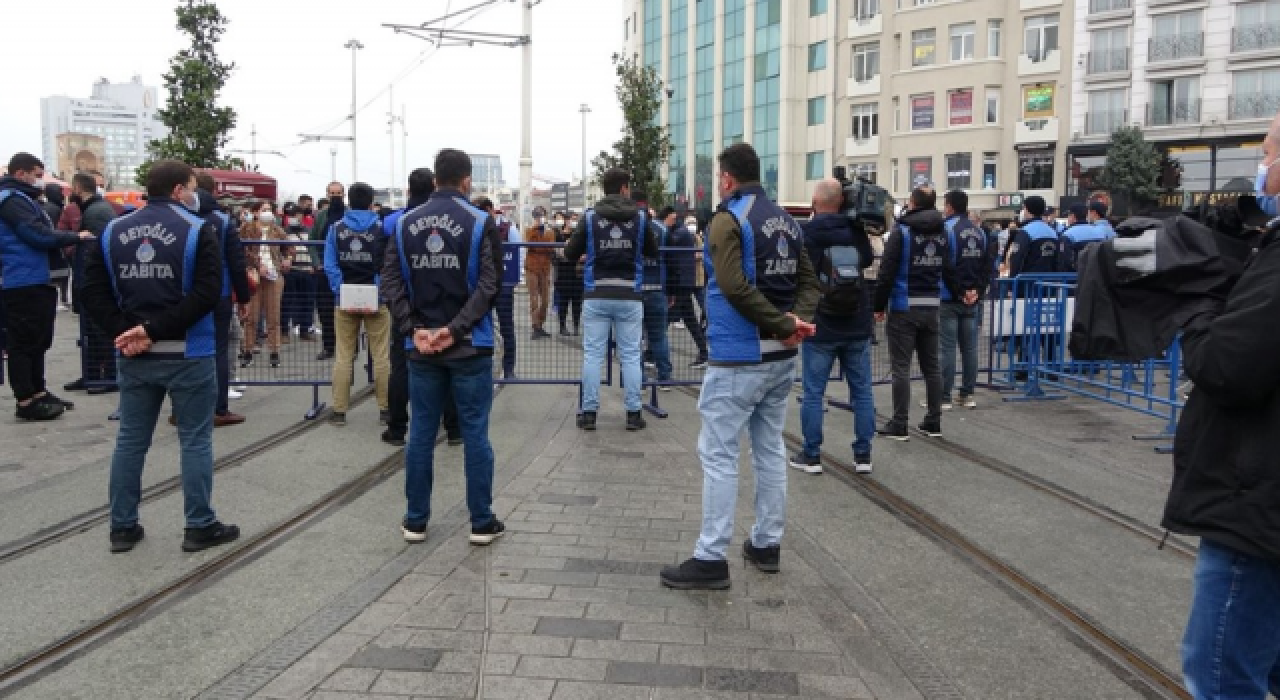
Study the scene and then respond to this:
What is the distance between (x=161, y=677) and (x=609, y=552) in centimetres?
223

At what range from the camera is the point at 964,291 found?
9.19 metres

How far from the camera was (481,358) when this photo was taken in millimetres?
5172

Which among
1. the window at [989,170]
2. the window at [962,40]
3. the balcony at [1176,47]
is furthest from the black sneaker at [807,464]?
the window at [962,40]

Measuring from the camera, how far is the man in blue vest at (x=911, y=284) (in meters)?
7.62

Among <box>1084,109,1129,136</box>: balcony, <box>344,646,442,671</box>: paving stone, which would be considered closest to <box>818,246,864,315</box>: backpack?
<box>344,646,442,671</box>: paving stone

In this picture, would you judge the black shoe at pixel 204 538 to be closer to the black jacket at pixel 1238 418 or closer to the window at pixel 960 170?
the black jacket at pixel 1238 418

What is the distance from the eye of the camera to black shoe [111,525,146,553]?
5073 millimetres

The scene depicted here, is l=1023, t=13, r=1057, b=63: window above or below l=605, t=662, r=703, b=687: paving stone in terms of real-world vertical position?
above

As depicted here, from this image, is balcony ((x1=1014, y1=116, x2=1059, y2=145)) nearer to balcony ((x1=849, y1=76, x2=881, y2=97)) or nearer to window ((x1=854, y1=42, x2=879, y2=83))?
balcony ((x1=849, y1=76, x2=881, y2=97))

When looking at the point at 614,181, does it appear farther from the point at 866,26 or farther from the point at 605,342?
the point at 866,26

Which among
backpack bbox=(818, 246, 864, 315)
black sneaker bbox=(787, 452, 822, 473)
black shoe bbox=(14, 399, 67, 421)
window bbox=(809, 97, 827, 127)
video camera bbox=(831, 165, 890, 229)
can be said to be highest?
window bbox=(809, 97, 827, 127)

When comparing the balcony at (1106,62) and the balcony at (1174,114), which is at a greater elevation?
the balcony at (1106,62)

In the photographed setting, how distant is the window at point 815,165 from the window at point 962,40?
10082 millimetres

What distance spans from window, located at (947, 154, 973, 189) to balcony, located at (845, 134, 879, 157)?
4.62m
